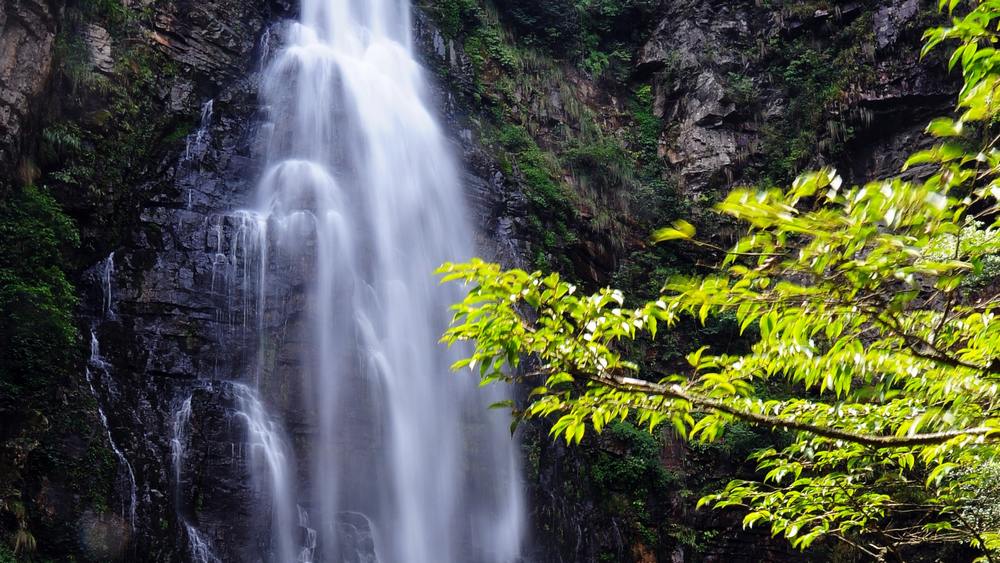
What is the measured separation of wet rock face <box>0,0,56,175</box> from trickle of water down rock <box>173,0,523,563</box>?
11.3ft

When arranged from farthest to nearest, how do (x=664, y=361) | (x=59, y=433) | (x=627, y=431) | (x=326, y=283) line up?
(x=664, y=361)
(x=627, y=431)
(x=326, y=283)
(x=59, y=433)

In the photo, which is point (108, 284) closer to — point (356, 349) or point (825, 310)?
point (356, 349)

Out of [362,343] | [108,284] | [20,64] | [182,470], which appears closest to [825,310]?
[182,470]

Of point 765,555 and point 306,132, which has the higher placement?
point 306,132

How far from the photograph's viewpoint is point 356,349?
1273cm

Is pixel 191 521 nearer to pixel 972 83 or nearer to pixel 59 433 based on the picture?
pixel 59 433

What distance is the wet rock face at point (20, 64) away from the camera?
10.5 metres

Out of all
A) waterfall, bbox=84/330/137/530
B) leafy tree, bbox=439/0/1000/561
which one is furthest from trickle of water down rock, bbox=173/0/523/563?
leafy tree, bbox=439/0/1000/561

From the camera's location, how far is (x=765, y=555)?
45.9 feet

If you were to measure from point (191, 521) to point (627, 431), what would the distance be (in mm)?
8829

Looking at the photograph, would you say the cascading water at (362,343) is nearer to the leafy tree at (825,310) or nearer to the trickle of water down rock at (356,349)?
the trickle of water down rock at (356,349)

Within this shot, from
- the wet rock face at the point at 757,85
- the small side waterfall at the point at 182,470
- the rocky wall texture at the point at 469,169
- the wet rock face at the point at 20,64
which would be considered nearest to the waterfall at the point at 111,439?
the rocky wall texture at the point at 469,169

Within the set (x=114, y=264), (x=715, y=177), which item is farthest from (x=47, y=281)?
(x=715, y=177)

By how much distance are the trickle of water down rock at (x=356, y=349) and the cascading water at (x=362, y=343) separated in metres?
0.03
